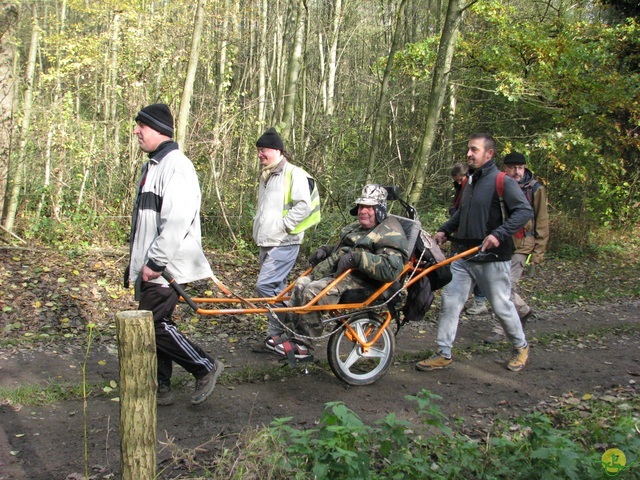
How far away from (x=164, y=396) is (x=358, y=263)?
1931 mm

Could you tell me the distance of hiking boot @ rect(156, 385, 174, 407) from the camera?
467cm

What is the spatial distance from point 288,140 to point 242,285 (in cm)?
347

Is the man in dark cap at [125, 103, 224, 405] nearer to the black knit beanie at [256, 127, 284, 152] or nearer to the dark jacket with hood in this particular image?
the black knit beanie at [256, 127, 284, 152]

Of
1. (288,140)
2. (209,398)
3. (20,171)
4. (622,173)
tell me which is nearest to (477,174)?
(209,398)

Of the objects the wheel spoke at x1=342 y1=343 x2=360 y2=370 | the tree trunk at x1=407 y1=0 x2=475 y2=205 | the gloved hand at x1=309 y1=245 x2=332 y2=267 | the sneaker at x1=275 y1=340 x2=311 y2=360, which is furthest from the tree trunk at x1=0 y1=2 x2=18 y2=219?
the tree trunk at x1=407 y1=0 x2=475 y2=205

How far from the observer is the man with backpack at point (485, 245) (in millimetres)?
5609

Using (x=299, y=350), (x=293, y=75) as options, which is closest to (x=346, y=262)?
(x=299, y=350)

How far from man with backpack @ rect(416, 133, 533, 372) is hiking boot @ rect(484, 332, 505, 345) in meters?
0.91

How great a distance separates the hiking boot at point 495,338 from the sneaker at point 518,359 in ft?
2.94

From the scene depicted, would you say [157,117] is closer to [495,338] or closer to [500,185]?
[500,185]

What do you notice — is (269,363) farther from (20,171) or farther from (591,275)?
(591,275)

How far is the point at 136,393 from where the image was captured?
121 inches

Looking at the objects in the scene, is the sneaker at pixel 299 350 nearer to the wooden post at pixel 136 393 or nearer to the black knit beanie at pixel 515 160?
the wooden post at pixel 136 393

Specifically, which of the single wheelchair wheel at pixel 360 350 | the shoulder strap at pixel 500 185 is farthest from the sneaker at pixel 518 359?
the shoulder strap at pixel 500 185
